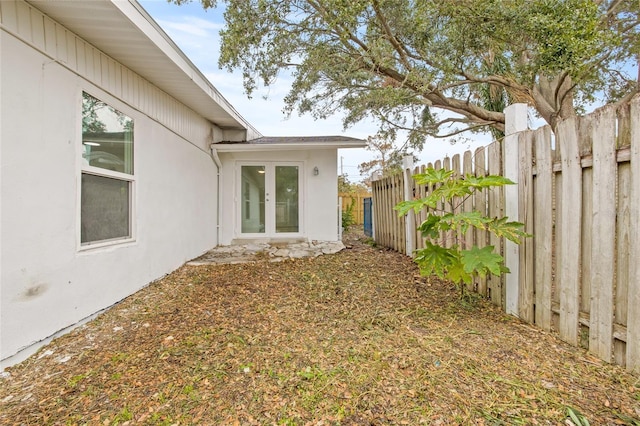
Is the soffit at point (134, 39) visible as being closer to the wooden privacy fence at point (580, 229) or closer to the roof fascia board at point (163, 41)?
the roof fascia board at point (163, 41)

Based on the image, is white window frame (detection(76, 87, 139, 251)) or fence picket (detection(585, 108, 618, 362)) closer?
fence picket (detection(585, 108, 618, 362))

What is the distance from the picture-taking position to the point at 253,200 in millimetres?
6941

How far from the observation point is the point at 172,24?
539 cm

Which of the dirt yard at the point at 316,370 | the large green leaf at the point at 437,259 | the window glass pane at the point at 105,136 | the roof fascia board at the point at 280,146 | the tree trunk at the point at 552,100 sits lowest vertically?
the dirt yard at the point at 316,370

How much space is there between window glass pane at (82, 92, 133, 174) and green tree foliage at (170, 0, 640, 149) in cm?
186

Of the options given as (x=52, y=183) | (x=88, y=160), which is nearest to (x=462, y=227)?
(x=52, y=183)

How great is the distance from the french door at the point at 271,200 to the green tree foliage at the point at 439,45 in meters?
1.76

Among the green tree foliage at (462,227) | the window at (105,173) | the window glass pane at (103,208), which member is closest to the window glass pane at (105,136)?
the window at (105,173)

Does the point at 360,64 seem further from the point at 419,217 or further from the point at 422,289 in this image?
the point at 422,289

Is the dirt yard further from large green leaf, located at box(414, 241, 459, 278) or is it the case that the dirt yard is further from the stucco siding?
the stucco siding

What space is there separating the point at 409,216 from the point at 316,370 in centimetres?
360

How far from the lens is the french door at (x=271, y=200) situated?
6.92 meters

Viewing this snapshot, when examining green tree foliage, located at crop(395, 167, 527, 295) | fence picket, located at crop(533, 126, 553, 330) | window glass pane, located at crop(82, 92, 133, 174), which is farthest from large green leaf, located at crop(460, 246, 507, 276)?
window glass pane, located at crop(82, 92, 133, 174)

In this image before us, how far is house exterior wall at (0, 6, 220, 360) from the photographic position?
2.16 metres
